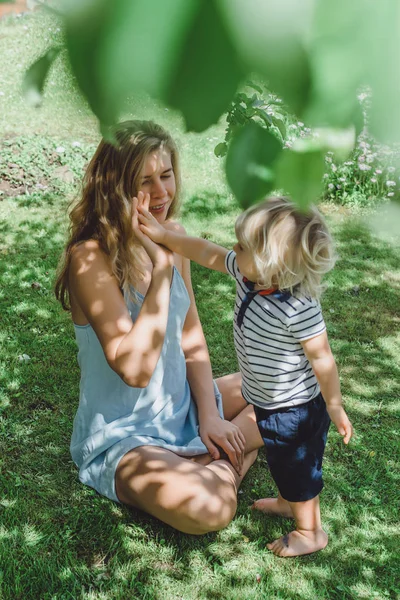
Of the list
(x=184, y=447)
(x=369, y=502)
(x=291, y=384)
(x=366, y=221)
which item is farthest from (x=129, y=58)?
(x=369, y=502)

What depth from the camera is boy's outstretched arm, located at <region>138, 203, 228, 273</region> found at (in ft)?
7.47

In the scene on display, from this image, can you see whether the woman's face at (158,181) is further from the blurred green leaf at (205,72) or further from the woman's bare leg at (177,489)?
the blurred green leaf at (205,72)

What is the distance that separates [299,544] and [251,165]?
2.36 meters

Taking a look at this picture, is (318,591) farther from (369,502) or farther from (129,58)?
(129,58)

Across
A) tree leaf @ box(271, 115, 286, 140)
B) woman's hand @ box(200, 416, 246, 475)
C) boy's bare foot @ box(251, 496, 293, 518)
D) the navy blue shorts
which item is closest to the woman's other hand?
the navy blue shorts

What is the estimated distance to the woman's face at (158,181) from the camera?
2529 mm

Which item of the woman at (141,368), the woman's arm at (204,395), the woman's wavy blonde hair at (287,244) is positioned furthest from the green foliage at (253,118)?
the woman's arm at (204,395)

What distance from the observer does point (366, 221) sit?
572mm

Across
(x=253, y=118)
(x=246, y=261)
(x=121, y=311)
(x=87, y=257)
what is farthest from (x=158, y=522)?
(x=253, y=118)

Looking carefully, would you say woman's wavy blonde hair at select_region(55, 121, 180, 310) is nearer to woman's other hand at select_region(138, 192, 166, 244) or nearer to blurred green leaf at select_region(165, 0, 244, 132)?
woman's other hand at select_region(138, 192, 166, 244)

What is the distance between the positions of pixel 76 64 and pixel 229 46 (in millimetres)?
93

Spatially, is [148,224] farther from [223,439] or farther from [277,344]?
[223,439]

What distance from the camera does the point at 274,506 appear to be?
288cm

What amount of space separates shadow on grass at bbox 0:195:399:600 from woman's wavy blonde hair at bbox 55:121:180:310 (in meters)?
0.99
